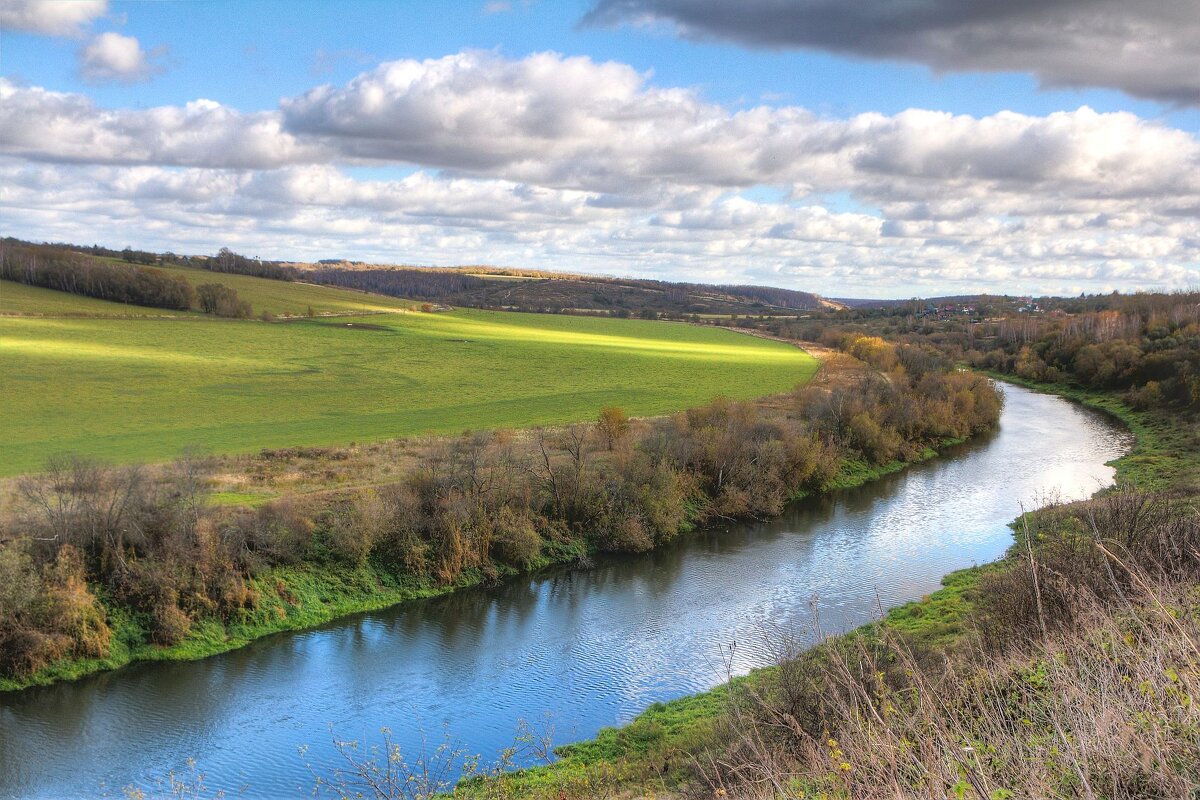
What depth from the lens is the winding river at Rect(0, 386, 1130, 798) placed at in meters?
18.0

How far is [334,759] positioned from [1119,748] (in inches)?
635

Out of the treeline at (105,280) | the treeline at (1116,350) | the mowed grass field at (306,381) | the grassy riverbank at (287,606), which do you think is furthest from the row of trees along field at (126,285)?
the treeline at (1116,350)

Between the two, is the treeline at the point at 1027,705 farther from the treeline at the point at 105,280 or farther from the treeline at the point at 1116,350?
the treeline at the point at 105,280

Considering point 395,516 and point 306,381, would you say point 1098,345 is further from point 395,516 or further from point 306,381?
point 395,516

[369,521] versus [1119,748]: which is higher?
[1119,748]

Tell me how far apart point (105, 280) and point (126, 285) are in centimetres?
279

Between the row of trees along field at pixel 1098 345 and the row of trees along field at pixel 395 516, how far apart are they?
37791mm

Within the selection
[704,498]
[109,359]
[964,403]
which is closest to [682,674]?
[704,498]

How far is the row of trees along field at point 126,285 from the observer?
82625mm

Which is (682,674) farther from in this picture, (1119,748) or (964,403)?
(964,403)

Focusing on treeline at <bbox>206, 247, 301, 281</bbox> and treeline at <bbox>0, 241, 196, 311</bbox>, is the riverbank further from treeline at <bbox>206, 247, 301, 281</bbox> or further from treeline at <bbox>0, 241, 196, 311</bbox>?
treeline at <bbox>206, 247, 301, 281</bbox>

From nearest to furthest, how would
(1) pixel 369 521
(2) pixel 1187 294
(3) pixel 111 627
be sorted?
1. (3) pixel 111 627
2. (1) pixel 369 521
3. (2) pixel 1187 294

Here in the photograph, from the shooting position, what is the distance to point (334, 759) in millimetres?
17625

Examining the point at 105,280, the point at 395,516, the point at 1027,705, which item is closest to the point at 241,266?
the point at 105,280
